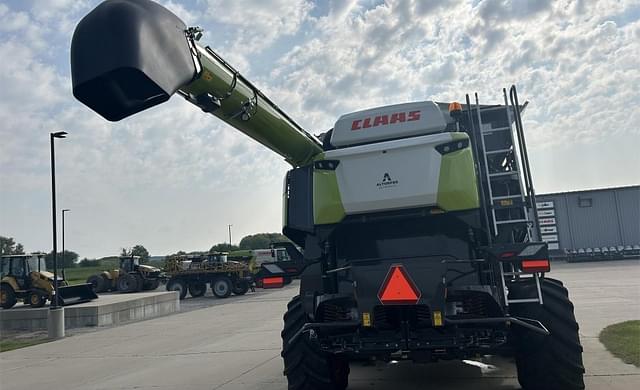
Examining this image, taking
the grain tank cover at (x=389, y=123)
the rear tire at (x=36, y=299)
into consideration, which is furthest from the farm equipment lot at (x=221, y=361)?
the rear tire at (x=36, y=299)

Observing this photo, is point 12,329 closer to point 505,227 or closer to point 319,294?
point 319,294

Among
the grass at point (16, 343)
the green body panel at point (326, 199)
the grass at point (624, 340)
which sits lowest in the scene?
the grass at point (624, 340)

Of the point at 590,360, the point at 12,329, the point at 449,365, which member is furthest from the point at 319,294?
the point at 12,329

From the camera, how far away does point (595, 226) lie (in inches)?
1446

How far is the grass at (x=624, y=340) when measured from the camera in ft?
23.8

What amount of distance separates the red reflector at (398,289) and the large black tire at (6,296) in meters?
23.7

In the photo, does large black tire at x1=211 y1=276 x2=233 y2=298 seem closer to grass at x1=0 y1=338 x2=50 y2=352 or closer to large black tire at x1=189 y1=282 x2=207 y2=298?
large black tire at x1=189 y1=282 x2=207 y2=298

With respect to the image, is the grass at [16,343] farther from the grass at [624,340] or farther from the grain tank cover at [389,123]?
the grass at [624,340]

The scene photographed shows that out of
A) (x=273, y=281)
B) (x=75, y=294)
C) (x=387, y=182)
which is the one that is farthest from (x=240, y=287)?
(x=387, y=182)

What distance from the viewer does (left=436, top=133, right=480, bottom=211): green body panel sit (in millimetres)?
5043

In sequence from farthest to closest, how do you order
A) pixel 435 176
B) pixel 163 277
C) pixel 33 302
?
pixel 163 277 < pixel 33 302 < pixel 435 176

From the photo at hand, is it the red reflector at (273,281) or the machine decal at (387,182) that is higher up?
the machine decal at (387,182)

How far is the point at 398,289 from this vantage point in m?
4.68

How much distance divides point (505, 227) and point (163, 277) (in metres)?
28.9
